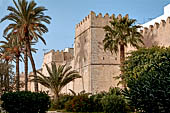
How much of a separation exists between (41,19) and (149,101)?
58.9 ft

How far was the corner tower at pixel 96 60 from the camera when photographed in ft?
88.9

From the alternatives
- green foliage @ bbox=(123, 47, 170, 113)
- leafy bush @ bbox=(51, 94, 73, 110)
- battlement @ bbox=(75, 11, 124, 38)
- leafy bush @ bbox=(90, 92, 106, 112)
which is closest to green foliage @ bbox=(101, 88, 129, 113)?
→ leafy bush @ bbox=(90, 92, 106, 112)

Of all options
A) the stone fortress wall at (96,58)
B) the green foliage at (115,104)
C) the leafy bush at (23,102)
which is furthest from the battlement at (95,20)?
the leafy bush at (23,102)

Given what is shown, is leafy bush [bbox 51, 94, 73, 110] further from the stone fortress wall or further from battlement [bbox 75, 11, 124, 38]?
battlement [bbox 75, 11, 124, 38]

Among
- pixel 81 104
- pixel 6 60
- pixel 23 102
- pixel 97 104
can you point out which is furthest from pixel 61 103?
pixel 6 60

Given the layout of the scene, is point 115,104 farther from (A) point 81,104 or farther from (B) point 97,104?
(A) point 81,104

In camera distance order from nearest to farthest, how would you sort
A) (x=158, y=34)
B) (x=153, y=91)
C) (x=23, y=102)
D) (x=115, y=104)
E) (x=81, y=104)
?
(x=153, y=91), (x=23, y=102), (x=115, y=104), (x=81, y=104), (x=158, y=34)

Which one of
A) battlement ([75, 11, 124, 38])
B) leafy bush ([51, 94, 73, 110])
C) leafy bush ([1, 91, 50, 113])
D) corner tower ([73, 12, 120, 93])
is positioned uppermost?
battlement ([75, 11, 124, 38])

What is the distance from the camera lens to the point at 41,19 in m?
25.0

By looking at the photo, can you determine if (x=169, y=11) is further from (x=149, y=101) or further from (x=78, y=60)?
(x=149, y=101)

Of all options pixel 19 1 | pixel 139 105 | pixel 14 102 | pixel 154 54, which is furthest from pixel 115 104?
pixel 19 1

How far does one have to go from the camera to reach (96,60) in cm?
2745

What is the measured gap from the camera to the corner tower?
2711 centimetres

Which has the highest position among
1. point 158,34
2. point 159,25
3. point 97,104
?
point 159,25
